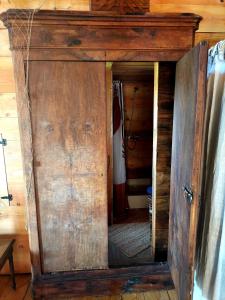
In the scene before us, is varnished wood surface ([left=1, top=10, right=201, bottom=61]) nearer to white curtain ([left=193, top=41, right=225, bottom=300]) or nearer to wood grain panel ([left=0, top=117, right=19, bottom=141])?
white curtain ([left=193, top=41, right=225, bottom=300])

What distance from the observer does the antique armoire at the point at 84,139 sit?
129 cm

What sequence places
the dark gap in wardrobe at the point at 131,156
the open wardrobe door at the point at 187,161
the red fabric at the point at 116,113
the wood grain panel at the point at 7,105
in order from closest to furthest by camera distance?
1. the open wardrobe door at the point at 187,161
2. the wood grain panel at the point at 7,105
3. the dark gap in wardrobe at the point at 131,156
4. the red fabric at the point at 116,113

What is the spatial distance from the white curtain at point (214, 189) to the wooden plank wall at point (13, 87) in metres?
0.41

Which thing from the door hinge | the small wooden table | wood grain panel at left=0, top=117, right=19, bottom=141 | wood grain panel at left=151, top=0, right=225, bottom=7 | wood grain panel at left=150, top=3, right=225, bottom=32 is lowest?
the small wooden table

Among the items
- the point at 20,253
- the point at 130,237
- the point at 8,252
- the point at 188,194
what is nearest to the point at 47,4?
the point at 188,194

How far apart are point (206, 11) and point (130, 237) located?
2176 mm

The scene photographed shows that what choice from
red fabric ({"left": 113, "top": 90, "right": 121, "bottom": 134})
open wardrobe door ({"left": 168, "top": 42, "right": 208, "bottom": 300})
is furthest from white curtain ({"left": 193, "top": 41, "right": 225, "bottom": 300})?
red fabric ({"left": 113, "top": 90, "right": 121, "bottom": 134})

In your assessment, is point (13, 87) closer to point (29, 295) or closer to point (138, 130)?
point (29, 295)

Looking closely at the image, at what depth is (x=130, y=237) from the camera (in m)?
2.49

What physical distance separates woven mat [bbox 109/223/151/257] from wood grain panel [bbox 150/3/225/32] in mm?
1993

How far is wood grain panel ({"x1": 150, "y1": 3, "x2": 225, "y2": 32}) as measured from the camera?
Result: 1.47m

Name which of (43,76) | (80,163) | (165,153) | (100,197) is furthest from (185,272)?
(43,76)

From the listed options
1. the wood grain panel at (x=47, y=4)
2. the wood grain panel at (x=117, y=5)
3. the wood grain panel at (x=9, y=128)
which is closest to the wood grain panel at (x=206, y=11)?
the wood grain panel at (x=117, y=5)

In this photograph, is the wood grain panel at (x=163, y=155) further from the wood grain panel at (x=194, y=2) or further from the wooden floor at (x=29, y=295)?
the wood grain panel at (x=194, y=2)
